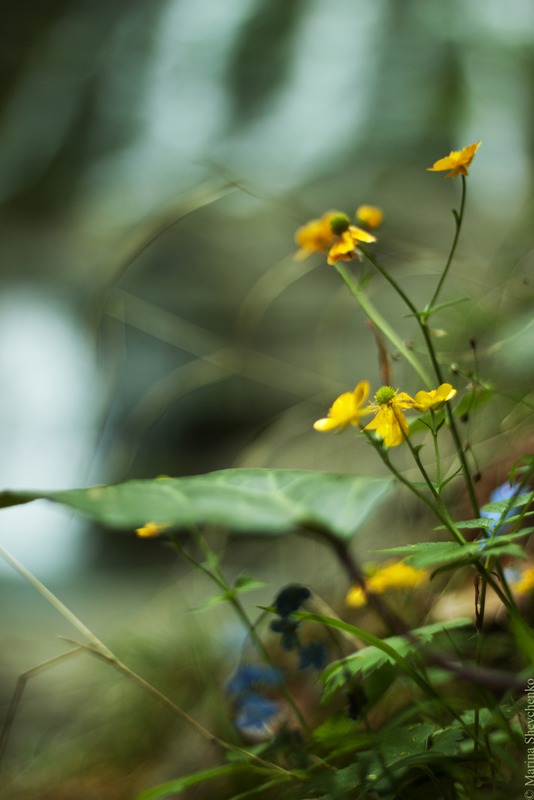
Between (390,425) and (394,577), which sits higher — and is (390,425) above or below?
above

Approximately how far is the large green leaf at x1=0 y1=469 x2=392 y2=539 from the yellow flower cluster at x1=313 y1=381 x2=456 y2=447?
6 centimetres

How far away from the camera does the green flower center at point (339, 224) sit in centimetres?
57

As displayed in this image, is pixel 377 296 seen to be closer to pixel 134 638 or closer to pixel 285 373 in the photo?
pixel 285 373

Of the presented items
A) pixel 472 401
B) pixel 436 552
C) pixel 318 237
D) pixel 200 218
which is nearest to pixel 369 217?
pixel 318 237

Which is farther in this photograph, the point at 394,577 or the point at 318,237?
the point at 394,577

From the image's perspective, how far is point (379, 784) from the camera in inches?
17.2

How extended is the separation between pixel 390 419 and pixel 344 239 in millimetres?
162

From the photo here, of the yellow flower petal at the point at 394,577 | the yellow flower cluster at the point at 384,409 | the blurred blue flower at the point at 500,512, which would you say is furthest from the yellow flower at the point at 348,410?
the yellow flower petal at the point at 394,577

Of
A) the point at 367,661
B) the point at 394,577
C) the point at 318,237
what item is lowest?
the point at 394,577

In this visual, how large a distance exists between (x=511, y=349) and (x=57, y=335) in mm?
1741

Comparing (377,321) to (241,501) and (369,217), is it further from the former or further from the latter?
(241,501)

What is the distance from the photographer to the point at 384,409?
1.63ft

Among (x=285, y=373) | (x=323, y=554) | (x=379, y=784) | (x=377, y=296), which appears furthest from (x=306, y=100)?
(x=379, y=784)

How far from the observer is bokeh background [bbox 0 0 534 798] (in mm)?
→ 1779
